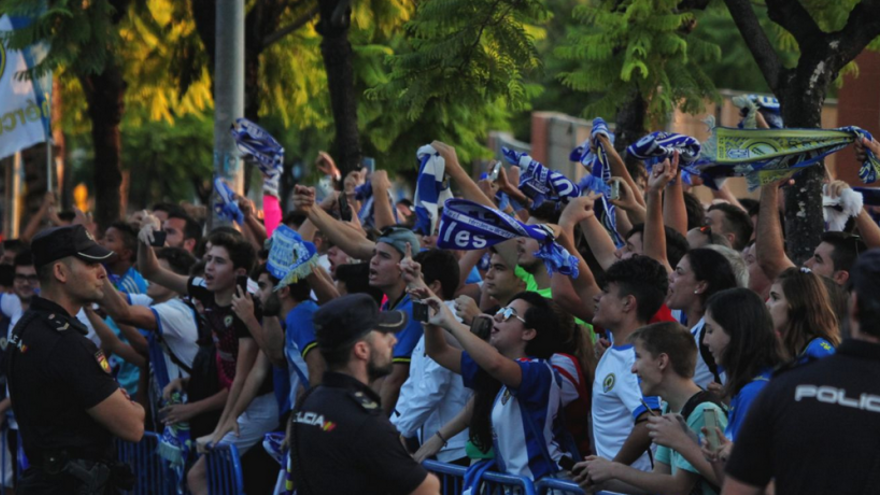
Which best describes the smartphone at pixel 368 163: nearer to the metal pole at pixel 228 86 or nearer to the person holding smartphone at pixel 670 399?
the metal pole at pixel 228 86

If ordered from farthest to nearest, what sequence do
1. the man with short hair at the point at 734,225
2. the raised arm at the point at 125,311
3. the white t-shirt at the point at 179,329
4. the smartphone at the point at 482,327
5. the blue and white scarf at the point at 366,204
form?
the blue and white scarf at the point at 366,204
the white t-shirt at the point at 179,329
the raised arm at the point at 125,311
the man with short hair at the point at 734,225
the smartphone at the point at 482,327

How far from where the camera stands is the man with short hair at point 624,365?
6.42 meters

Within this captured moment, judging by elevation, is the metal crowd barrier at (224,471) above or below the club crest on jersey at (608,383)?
below

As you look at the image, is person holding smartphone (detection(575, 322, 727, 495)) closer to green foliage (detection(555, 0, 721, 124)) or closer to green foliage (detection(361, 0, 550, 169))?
green foliage (detection(361, 0, 550, 169))

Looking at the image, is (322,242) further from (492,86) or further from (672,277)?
(672,277)

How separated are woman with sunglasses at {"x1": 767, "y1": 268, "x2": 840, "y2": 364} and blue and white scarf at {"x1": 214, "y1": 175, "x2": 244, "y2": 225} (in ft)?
20.6

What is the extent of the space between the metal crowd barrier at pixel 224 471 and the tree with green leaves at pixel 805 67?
12.8 ft

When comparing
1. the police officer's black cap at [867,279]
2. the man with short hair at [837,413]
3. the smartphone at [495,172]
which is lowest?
the smartphone at [495,172]

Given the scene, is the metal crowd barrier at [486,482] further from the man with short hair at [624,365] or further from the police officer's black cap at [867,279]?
the police officer's black cap at [867,279]

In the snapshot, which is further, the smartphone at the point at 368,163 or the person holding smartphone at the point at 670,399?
the smartphone at the point at 368,163

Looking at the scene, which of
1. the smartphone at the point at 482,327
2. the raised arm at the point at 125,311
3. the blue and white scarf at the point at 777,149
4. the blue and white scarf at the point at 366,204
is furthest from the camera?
the blue and white scarf at the point at 366,204

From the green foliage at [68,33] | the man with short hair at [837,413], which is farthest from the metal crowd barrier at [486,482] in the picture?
the green foliage at [68,33]

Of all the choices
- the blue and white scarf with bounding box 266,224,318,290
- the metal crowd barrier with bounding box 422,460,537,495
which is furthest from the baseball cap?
the metal crowd barrier with bounding box 422,460,537,495

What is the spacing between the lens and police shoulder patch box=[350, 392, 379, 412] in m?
5.36
